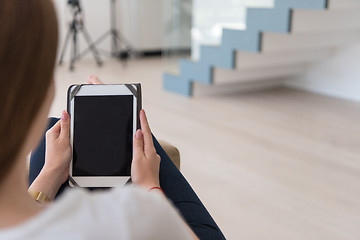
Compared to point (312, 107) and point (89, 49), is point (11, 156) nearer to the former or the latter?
point (312, 107)

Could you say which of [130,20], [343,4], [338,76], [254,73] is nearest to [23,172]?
[343,4]

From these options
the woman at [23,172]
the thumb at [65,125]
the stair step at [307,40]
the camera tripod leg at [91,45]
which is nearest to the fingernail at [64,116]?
the thumb at [65,125]

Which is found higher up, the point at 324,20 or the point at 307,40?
the point at 324,20

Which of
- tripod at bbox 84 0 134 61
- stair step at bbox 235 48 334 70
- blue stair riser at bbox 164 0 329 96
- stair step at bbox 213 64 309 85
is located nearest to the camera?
blue stair riser at bbox 164 0 329 96

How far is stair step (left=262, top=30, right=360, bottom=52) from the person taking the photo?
12.0ft

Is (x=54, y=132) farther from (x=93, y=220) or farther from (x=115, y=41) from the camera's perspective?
(x=115, y=41)

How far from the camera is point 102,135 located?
105 cm

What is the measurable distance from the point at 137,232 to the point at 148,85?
13.6 ft

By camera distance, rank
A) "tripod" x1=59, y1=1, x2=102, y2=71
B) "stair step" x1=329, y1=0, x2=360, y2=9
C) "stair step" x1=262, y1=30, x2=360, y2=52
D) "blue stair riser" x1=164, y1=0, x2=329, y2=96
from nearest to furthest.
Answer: "stair step" x1=329, y1=0, x2=360, y2=9 < "blue stair riser" x1=164, y1=0, x2=329, y2=96 < "stair step" x1=262, y1=30, x2=360, y2=52 < "tripod" x1=59, y1=1, x2=102, y2=71

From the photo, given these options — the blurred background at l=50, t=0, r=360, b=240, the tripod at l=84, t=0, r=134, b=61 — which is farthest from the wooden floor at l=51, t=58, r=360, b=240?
the tripod at l=84, t=0, r=134, b=61

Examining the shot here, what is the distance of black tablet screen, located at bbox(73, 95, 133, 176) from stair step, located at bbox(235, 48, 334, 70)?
9.31 feet

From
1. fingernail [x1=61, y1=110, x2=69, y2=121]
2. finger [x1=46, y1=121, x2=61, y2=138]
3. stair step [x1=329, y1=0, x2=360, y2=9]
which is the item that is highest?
stair step [x1=329, y1=0, x2=360, y2=9]

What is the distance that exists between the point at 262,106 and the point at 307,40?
669mm

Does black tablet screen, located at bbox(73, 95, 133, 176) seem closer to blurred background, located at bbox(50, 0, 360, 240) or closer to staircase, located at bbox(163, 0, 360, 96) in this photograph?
blurred background, located at bbox(50, 0, 360, 240)
